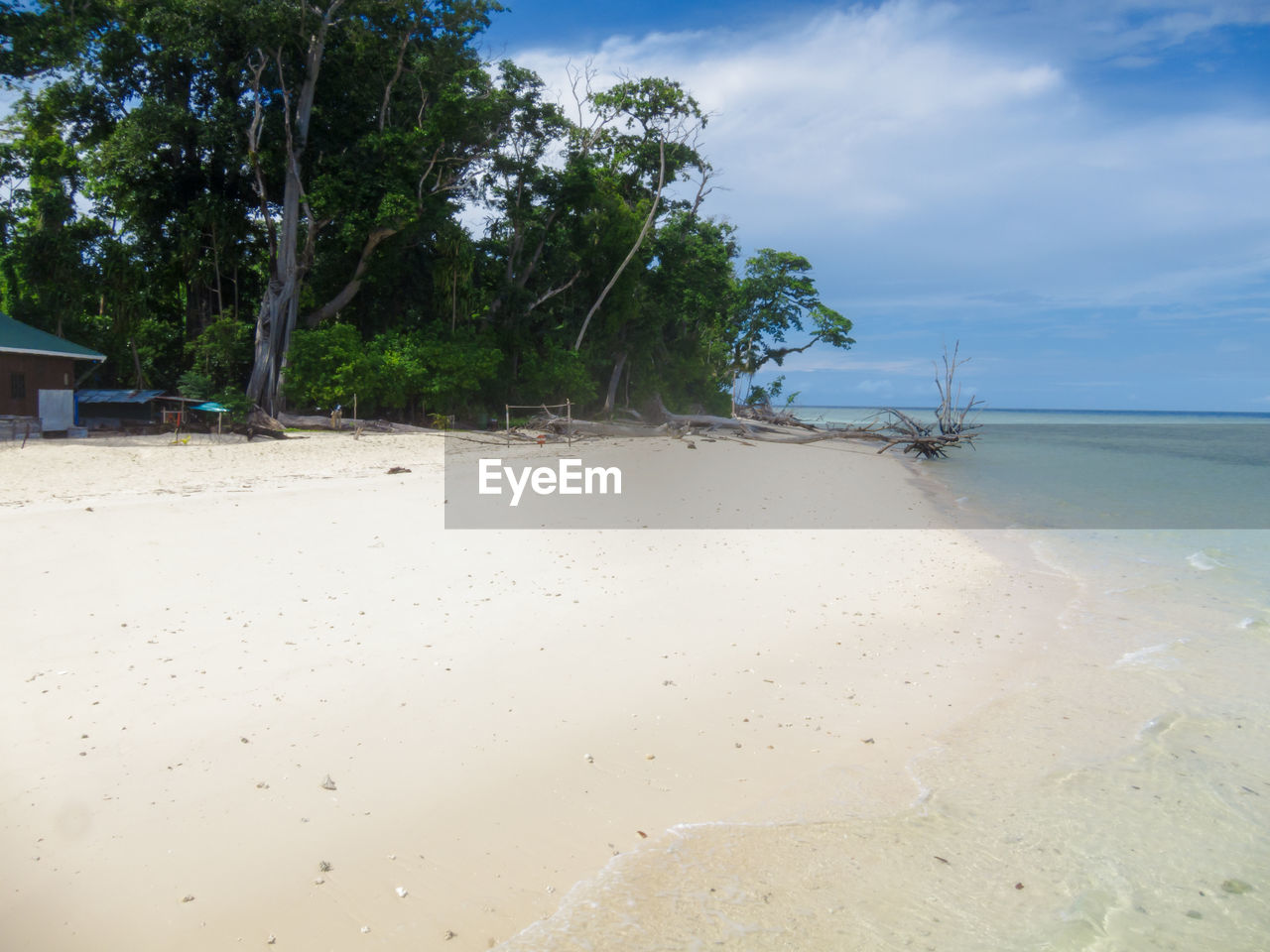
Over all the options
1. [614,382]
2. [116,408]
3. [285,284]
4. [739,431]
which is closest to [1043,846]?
[285,284]

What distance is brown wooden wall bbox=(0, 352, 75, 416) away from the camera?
1956 centimetres

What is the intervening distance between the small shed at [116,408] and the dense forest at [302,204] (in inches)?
56.3

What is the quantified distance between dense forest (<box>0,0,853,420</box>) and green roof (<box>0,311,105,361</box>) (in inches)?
97.6

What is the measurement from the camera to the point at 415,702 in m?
4.71

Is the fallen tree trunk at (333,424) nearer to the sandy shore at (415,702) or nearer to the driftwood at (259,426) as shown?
the driftwood at (259,426)

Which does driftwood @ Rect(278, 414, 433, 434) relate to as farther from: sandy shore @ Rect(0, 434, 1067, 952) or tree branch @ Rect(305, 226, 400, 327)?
sandy shore @ Rect(0, 434, 1067, 952)

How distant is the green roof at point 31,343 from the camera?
19578 mm

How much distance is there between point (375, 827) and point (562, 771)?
98 cm

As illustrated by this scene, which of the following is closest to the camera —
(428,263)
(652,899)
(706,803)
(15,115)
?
(652,899)

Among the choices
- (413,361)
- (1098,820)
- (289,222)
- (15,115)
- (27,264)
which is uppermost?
(15,115)

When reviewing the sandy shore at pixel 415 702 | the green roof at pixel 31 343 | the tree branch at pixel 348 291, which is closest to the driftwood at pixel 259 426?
the tree branch at pixel 348 291

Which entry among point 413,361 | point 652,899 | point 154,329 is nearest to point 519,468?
point 413,361

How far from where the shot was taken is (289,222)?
22.8m

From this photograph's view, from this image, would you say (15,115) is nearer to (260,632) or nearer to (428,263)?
(428,263)
